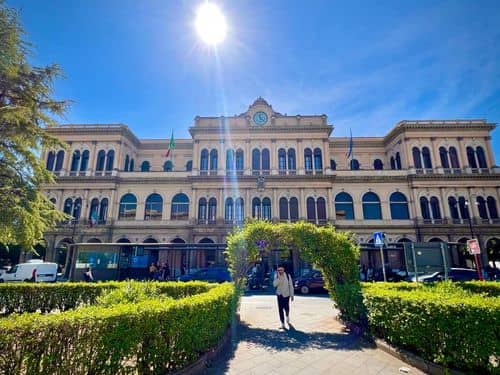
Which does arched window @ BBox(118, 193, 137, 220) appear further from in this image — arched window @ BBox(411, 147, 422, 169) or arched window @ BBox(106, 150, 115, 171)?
arched window @ BBox(411, 147, 422, 169)

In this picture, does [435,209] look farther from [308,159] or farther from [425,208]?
[308,159]

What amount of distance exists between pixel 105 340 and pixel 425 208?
106 ft

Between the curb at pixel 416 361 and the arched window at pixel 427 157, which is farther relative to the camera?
the arched window at pixel 427 157

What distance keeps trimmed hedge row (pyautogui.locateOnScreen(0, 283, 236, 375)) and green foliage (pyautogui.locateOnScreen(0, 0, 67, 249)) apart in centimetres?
841

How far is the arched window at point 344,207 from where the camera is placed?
28.6 m

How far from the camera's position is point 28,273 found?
841 inches

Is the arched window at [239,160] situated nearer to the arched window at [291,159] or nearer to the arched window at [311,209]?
the arched window at [291,159]

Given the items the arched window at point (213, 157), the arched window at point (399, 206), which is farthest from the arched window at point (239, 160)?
the arched window at point (399, 206)

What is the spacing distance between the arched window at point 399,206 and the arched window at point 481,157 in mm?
9840

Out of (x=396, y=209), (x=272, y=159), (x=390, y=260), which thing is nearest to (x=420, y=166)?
(x=396, y=209)

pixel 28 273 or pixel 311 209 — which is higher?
pixel 311 209

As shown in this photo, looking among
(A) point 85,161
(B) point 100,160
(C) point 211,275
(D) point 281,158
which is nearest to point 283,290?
(C) point 211,275

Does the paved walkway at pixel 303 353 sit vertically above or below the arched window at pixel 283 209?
below

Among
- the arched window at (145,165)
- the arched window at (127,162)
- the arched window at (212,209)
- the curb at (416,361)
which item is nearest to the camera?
the curb at (416,361)
